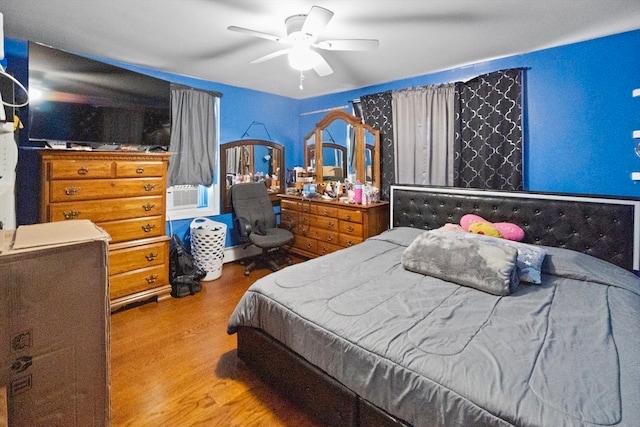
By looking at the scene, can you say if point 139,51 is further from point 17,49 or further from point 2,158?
point 2,158

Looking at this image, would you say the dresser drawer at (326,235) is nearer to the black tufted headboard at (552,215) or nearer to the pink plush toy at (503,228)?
the black tufted headboard at (552,215)

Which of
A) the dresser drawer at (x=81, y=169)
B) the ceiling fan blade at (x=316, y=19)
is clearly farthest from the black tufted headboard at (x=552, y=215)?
the dresser drawer at (x=81, y=169)

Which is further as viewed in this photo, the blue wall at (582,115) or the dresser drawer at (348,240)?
the dresser drawer at (348,240)

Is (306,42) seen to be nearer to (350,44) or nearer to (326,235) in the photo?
(350,44)

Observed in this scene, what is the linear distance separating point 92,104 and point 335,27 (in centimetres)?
214

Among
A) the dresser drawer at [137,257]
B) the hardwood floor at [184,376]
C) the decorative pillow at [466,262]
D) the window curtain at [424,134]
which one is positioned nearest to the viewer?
the hardwood floor at [184,376]

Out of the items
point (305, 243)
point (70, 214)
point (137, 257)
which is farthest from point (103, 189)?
point (305, 243)

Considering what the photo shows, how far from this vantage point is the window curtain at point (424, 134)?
3.29 meters

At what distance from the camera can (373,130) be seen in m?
3.83

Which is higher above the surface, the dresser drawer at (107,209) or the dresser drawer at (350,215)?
the dresser drawer at (107,209)

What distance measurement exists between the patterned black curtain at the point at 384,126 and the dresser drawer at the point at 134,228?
250cm

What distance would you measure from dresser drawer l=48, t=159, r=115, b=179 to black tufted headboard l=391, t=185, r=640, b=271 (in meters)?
2.89

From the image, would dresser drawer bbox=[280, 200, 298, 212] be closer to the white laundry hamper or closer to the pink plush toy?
Answer: the white laundry hamper

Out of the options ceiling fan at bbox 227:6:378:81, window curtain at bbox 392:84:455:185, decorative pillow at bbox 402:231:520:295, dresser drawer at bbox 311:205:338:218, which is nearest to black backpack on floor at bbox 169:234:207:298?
dresser drawer at bbox 311:205:338:218
